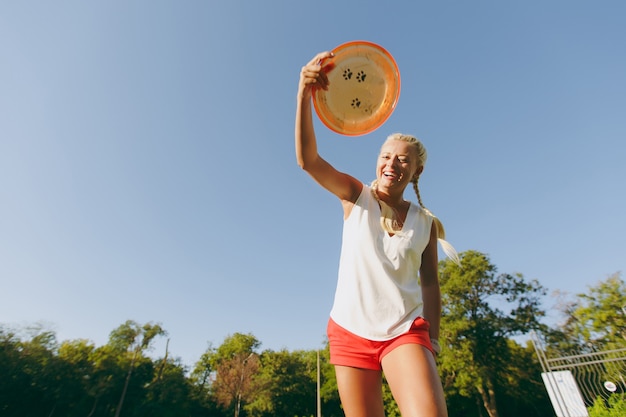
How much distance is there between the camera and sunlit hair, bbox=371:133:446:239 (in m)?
2.00

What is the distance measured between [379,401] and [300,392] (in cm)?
3501

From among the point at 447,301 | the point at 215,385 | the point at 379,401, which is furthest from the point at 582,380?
the point at 215,385

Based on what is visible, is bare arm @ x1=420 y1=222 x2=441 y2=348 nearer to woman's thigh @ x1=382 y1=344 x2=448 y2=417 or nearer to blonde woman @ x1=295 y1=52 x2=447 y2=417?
blonde woman @ x1=295 y1=52 x2=447 y2=417

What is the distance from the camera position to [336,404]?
3244cm

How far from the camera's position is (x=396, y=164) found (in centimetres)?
207


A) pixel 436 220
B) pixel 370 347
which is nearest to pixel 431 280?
pixel 436 220

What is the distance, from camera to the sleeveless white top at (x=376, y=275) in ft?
5.44

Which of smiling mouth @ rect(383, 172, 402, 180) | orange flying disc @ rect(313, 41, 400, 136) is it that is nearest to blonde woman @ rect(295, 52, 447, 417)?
smiling mouth @ rect(383, 172, 402, 180)

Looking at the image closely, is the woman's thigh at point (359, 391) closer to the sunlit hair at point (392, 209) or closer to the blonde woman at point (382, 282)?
the blonde woman at point (382, 282)

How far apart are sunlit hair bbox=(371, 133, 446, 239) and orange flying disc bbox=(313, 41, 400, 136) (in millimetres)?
279

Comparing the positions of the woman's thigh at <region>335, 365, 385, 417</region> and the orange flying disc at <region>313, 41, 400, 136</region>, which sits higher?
the orange flying disc at <region>313, 41, 400, 136</region>

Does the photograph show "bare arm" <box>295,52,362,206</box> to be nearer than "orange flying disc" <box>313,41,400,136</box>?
Yes

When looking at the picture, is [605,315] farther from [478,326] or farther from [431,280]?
[431,280]

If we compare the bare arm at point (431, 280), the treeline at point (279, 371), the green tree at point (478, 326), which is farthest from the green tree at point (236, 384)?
the bare arm at point (431, 280)
